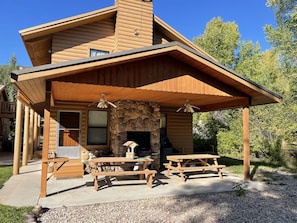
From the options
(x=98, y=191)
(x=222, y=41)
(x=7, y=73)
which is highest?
(x=222, y=41)

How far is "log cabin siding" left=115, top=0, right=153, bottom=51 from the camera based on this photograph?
9.70m

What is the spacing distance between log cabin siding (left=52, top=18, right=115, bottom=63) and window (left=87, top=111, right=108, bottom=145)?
7.64 feet

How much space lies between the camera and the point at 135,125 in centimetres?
891

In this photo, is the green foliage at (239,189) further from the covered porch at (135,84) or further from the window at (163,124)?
A: the window at (163,124)

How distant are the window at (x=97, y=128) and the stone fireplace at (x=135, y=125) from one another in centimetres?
52

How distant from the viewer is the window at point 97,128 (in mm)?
9867

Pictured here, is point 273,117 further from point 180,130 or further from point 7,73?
point 7,73

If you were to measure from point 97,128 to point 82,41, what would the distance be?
3.43m

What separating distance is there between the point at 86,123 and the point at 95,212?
5.32 meters

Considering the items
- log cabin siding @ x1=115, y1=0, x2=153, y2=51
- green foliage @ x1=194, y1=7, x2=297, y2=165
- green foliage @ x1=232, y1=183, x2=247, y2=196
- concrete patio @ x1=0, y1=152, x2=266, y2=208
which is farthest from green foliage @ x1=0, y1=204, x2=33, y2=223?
green foliage @ x1=194, y1=7, x2=297, y2=165

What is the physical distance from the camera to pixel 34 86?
20.1ft

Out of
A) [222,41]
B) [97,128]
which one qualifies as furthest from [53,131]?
[222,41]

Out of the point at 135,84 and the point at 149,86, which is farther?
the point at 149,86

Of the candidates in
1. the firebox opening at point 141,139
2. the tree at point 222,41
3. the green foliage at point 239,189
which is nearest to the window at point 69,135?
the firebox opening at point 141,139
